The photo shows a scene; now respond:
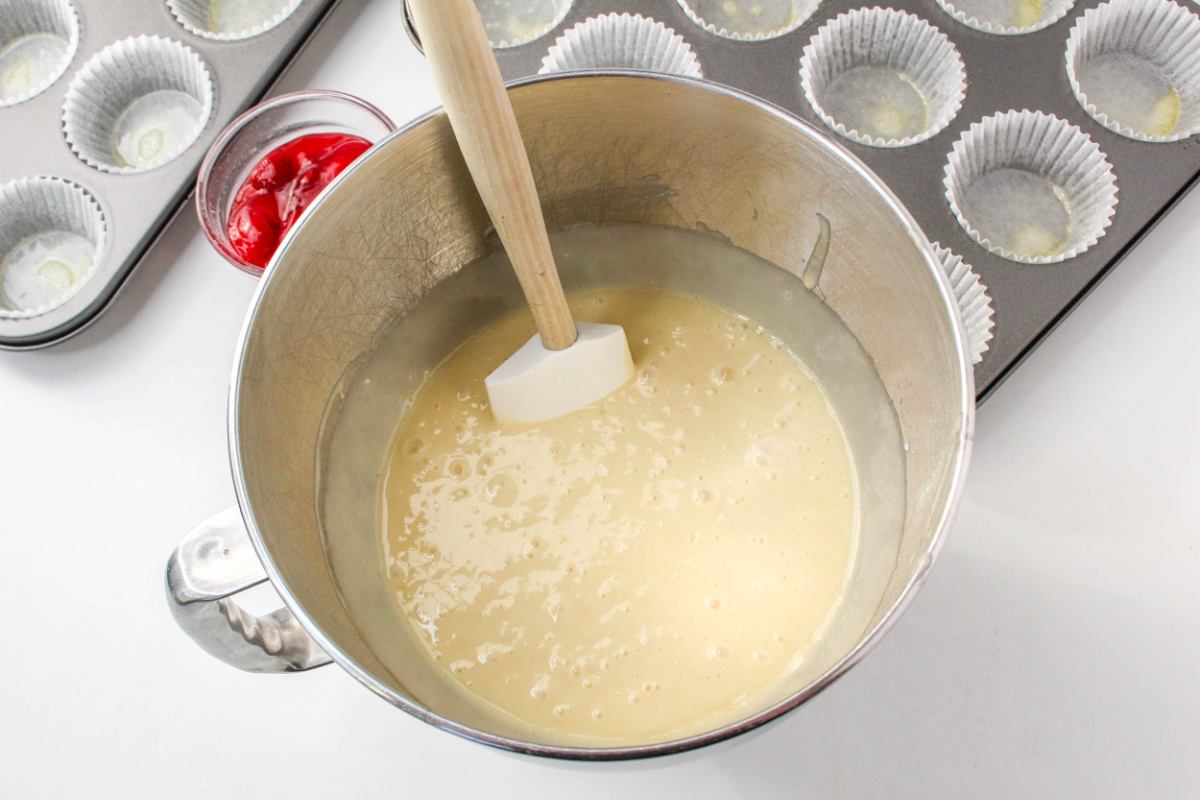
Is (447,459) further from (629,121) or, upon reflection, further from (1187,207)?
(1187,207)

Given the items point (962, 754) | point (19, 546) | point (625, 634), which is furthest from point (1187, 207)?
point (19, 546)

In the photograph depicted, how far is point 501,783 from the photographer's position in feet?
2.79

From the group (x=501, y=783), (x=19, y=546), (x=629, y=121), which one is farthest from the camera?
(x=19, y=546)

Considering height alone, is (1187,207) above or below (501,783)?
above

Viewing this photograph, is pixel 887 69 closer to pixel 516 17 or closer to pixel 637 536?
pixel 516 17

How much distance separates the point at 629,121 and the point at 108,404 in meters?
0.70

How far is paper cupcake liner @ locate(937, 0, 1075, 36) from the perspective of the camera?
97 cm

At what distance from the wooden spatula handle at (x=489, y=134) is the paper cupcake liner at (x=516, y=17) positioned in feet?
1.47

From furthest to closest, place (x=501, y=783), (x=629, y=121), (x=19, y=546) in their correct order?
(x=19, y=546) < (x=501, y=783) < (x=629, y=121)

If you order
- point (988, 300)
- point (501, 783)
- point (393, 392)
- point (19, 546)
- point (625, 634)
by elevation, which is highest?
point (988, 300)

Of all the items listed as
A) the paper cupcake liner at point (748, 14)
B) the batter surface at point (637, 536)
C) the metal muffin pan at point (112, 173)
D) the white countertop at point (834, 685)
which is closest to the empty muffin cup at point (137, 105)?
the metal muffin pan at point (112, 173)

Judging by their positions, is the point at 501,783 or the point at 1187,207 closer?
the point at 501,783

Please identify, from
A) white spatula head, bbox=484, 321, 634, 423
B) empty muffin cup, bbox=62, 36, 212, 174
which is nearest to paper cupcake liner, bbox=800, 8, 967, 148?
white spatula head, bbox=484, 321, 634, 423

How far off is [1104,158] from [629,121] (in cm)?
55
